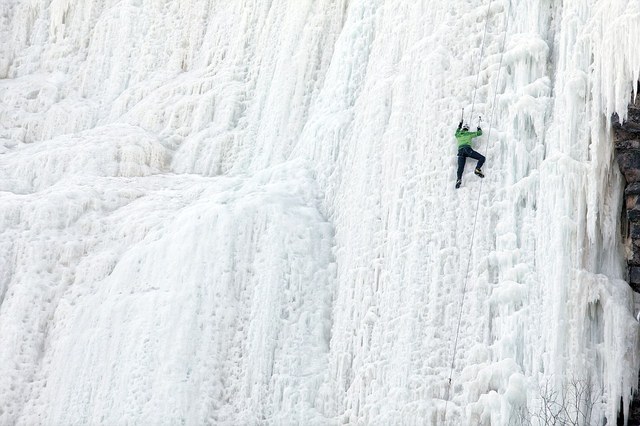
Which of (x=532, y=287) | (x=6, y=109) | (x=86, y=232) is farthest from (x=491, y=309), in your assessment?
(x=6, y=109)

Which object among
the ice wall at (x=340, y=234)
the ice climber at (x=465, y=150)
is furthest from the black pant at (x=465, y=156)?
the ice wall at (x=340, y=234)

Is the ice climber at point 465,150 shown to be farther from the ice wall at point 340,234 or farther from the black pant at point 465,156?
the ice wall at point 340,234

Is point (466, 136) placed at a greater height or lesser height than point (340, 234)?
greater

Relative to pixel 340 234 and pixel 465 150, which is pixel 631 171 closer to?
pixel 465 150

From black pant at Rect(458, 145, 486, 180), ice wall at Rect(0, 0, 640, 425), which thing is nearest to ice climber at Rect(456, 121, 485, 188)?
black pant at Rect(458, 145, 486, 180)

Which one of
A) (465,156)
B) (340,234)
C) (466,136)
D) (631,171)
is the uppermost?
(466,136)

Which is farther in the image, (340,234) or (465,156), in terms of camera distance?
(340,234)

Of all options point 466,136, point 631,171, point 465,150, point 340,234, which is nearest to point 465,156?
point 465,150

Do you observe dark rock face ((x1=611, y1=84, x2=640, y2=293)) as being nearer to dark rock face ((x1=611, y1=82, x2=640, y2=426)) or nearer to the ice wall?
dark rock face ((x1=611, y1=82, x2=640, y2=426))
